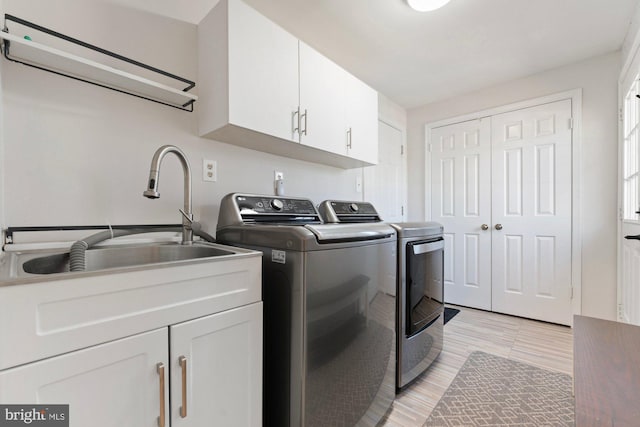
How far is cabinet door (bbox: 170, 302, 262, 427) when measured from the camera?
846mm

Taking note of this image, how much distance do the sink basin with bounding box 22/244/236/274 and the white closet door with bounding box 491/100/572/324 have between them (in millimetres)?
2871

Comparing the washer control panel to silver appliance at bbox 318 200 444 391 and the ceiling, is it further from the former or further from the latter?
the ceiling

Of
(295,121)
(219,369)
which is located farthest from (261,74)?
(219,369)

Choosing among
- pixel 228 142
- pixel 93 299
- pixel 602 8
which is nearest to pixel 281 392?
pixel 93 299

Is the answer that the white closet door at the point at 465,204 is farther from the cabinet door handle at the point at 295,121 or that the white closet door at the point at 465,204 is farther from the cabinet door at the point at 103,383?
the cabinet door at the point at 103,383

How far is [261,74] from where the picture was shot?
4.80ft

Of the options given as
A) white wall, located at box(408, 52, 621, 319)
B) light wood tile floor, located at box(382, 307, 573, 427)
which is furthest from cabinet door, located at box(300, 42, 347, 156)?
white wall, located at box(408, 52, 621, 319)

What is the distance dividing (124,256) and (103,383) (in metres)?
0.63

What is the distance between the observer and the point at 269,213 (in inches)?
62.0

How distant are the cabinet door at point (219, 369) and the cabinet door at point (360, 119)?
1.43 meters

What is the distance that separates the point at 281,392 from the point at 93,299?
2.55 ft

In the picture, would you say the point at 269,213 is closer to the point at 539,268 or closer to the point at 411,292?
the point at 411,292

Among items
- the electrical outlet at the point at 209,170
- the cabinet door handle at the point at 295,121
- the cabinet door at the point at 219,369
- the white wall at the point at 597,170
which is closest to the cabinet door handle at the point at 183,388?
the cabinet door at the point at 219,369

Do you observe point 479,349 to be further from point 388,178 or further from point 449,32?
point 449,32
